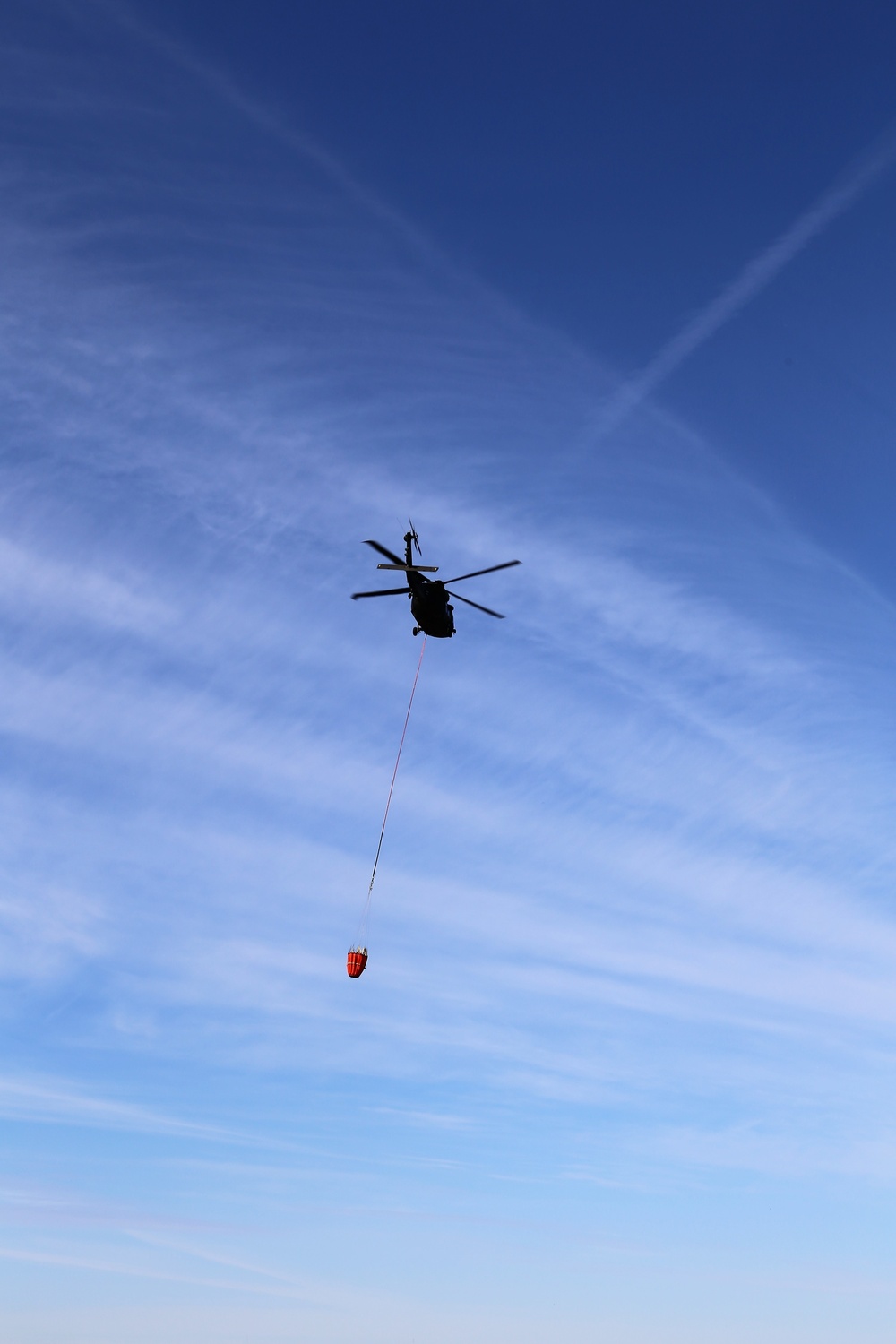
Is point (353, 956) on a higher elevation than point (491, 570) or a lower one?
lower

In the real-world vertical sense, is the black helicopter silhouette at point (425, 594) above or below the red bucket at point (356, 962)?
above

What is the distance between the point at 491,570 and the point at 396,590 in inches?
259

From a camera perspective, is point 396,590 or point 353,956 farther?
point 396,590

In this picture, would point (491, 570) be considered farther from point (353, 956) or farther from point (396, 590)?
point (353, 956)

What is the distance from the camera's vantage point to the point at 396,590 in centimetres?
6141

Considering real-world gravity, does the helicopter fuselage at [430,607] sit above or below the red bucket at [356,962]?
above

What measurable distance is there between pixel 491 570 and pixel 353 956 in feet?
85.0

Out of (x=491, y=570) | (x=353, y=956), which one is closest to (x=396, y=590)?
(x=491, y=570)

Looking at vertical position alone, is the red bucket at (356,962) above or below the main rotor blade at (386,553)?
below

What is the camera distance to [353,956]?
57.0m

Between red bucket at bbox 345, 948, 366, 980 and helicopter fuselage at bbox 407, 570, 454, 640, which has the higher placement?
helicopter fuselage at bbox 407, 570, 454, 640

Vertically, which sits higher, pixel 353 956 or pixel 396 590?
pixel 396 590

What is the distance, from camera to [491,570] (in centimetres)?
5988

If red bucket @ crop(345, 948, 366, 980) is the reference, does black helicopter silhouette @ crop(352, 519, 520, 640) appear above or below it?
above
